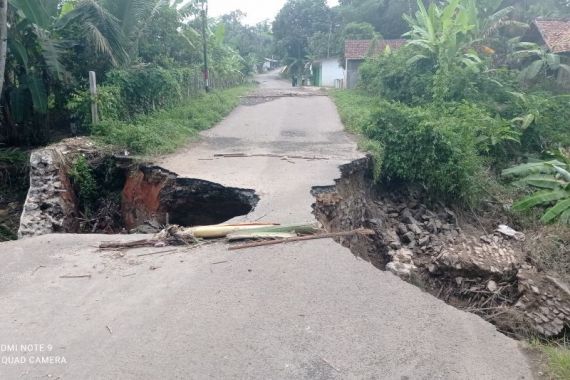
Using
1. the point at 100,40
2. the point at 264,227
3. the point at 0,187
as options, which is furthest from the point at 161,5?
the point at 264,227

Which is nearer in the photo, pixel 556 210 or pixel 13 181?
pixel 556 210

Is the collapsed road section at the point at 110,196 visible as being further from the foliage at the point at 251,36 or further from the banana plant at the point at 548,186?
the foliage at the point at 251,36

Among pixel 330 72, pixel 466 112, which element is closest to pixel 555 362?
pixel 466 112

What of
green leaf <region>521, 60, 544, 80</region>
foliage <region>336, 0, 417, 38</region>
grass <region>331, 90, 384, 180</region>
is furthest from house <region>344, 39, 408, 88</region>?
green leaf <region>521, 60, 544, 80</region>

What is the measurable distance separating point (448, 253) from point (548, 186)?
409 cm

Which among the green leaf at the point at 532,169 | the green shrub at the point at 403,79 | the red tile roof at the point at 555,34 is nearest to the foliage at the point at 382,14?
the red tile roof at the point at 555,34

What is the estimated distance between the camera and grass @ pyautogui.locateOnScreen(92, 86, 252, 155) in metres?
8.82

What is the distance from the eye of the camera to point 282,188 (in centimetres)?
693

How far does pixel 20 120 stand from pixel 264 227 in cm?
755

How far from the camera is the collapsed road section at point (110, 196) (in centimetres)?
705

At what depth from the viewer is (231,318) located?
355cm

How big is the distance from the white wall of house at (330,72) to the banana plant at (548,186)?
27.3 m

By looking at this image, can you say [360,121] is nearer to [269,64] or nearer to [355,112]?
[355,112]

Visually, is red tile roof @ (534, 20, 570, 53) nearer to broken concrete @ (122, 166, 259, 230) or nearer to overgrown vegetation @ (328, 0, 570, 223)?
overgrown vegetation @ (328, 0, 570, 223)
